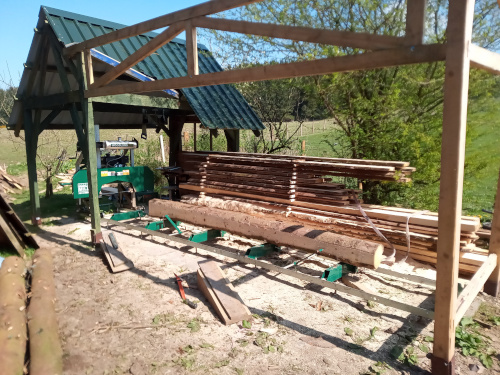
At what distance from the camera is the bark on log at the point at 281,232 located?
4666mm

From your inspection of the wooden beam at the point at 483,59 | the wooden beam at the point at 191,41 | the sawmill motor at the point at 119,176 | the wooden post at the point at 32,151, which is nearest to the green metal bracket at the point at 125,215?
the sawmill motor at the point at 119,176

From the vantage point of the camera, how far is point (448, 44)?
2.75 meters

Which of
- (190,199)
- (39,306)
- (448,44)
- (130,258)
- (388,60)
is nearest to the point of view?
(448,44)

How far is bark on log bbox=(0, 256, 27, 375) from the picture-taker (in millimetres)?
3139

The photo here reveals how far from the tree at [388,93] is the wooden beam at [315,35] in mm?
4430

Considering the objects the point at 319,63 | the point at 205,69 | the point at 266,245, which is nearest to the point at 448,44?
the point at 319,63

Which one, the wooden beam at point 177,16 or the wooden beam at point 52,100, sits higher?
the wooden beam at point 177,16

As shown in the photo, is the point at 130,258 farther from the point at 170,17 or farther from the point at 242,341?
the point at 170,17

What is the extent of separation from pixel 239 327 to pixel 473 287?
2.70m

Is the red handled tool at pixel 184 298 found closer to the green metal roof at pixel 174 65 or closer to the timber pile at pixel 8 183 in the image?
the green metal roof at pixel 174 65

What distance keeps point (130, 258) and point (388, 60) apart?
5.35 metres

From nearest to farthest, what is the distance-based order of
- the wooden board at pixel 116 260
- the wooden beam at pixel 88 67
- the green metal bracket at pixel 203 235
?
the wooden board at pixel 116 260 → the green metal bracket at pixel 203 235 → the wooden beam at pixel 88 67

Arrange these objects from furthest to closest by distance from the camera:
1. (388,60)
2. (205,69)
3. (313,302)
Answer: (205,69) → (313,302) → (388,60)

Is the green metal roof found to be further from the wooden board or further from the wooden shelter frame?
the wooden shelter frame
